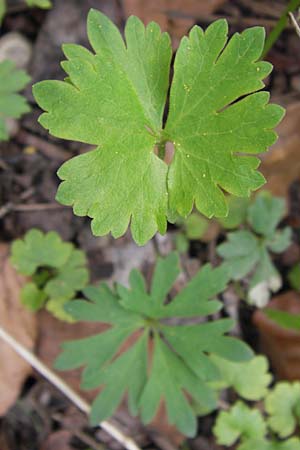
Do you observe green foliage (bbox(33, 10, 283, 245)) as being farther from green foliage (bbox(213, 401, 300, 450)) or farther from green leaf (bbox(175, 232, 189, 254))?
green foliage (bbox(213, 401, 300, 450))

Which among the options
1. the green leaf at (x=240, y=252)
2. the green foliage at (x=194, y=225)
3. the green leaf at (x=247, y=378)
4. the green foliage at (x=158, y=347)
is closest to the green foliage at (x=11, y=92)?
the green foliage at (x=158, y=347)

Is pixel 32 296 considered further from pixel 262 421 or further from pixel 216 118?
pixel 216 118

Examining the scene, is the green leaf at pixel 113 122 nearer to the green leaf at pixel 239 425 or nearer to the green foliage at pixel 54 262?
the green foliage at pixel 54 262

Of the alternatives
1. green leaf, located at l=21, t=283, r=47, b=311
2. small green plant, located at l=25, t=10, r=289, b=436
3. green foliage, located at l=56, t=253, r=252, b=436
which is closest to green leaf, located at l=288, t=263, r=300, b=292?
green foliage, located at l=56, t=253, r=252, b=436

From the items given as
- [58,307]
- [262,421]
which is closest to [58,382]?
[58,307]

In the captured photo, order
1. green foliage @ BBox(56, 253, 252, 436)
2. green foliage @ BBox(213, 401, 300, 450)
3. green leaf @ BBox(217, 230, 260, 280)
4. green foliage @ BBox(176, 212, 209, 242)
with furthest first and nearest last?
green foliage @ BBox(176, 212, 209, 242) < green leaf @ BBox(217, 230, 260, 280) < green foliage @ BBox(213, 401, 300, 450) < green foliage @ BBox(56, 253, 252, 436)

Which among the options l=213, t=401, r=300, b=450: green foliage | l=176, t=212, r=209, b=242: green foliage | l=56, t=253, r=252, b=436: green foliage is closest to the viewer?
l=56, t=253, r=252, b=436: green foliage
